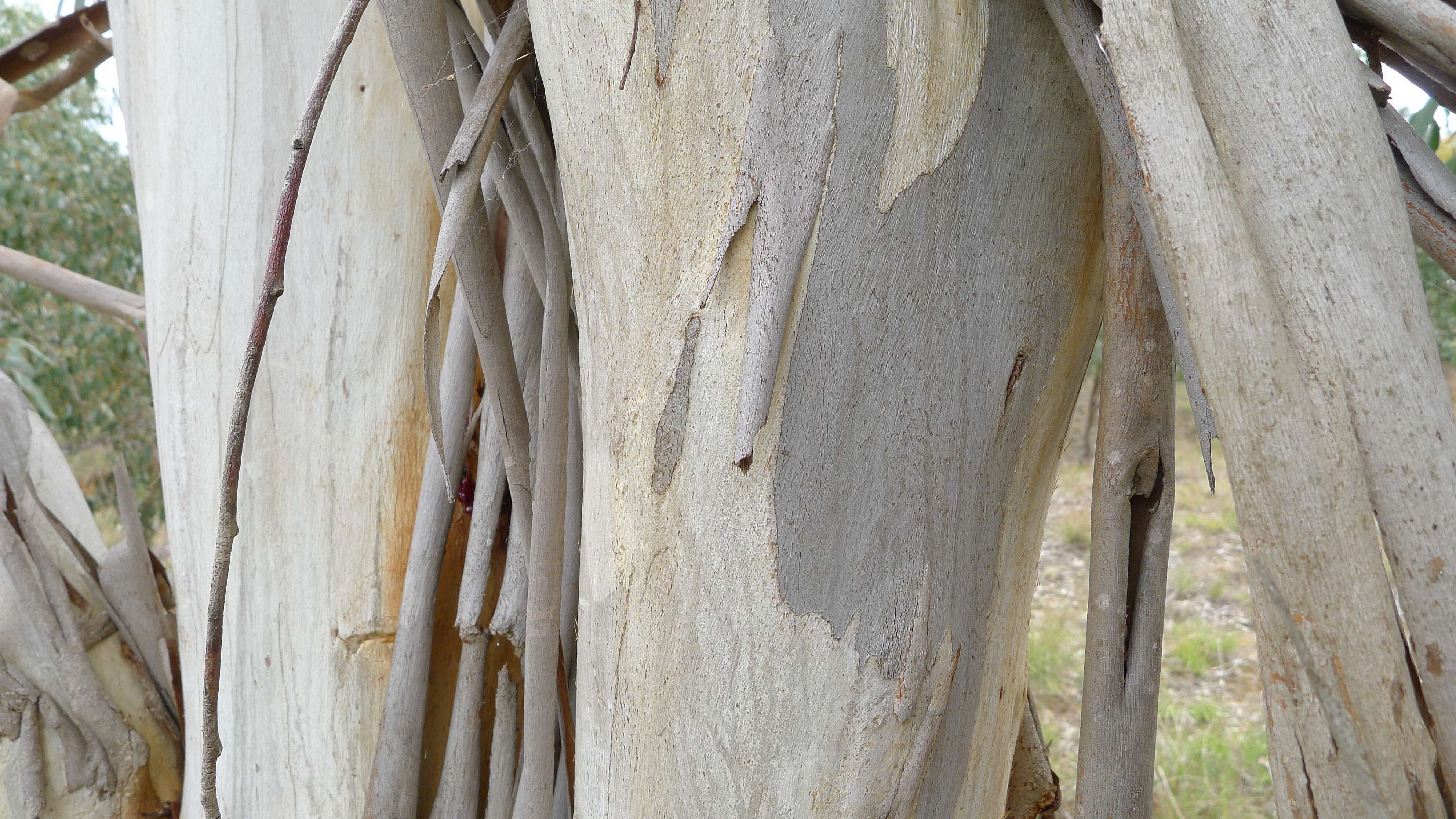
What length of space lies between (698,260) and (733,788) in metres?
0.36

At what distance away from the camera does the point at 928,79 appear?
63cm

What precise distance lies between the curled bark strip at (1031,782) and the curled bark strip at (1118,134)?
0.55 meters

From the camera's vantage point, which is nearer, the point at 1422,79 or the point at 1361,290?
the point at 1361,290

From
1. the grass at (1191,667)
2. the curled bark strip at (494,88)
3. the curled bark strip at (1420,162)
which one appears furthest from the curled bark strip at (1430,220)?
the grass at (1191,667)

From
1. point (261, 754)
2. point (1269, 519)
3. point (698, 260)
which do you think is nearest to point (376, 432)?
point (261, 754)

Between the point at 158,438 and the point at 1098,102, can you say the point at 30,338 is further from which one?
the point at 1098,102

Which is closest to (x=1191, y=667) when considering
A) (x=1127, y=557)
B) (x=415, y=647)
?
(x=1127, y=557)

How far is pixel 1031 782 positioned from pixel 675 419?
0.72 meters

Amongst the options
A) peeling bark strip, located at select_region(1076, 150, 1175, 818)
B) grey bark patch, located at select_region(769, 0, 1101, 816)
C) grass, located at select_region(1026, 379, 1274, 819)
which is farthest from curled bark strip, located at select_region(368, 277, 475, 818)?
grass, located at select_region(1026, 379, 1274, 819)

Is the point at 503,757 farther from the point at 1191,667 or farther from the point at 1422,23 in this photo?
the point at 1191,667

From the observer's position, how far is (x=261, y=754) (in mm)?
986

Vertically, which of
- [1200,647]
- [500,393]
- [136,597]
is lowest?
[136,597]

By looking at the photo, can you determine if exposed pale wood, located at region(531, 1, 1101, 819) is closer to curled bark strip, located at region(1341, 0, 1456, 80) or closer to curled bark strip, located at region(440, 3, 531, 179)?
curled bark strip, located at region(440, 3, 531, 179)

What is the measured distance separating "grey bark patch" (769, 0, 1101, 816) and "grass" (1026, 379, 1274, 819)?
1.13 m
